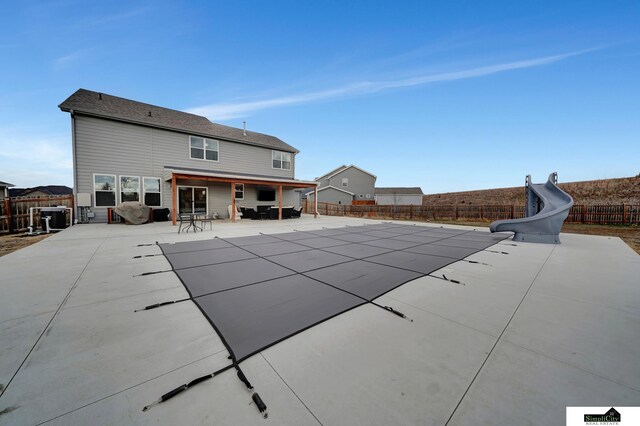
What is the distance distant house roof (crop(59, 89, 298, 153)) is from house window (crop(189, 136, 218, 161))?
40cm

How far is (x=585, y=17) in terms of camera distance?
9656mm

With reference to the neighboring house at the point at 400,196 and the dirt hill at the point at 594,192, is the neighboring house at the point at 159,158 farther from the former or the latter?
the neighboring house at the point at 400,196

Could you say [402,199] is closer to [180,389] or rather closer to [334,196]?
[334,196]

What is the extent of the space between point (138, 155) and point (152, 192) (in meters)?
1.96

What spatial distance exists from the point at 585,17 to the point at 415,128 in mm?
14207

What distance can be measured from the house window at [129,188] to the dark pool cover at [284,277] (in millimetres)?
7836

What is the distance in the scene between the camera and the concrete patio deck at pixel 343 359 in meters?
1.37

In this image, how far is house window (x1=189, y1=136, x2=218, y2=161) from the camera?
1370cm

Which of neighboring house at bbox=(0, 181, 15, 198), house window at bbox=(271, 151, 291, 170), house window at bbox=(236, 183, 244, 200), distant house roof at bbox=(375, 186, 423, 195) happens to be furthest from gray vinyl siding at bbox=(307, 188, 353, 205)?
neighboring house at bbox=(0, 181, 15, 198)

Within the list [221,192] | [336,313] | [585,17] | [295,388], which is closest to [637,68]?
[585,17]

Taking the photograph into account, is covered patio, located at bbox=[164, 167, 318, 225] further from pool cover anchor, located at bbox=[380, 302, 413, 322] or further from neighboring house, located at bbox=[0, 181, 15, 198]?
neighboring house, located at bbox=[0, 181, 15, 198]

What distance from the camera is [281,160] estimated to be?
17.6 metres

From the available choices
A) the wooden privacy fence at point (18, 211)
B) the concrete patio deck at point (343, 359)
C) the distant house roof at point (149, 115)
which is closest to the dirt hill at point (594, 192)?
the concrete patio deck at point (343, 359)

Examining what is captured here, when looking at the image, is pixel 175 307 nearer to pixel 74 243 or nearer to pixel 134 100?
pixel 74 243
